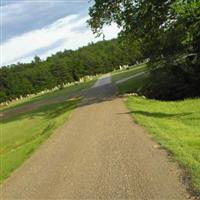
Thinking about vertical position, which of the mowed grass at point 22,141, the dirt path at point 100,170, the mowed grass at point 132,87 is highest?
the dirt path at point 100,170

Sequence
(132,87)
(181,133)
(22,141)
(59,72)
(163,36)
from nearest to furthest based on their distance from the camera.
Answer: (181,133) < (22,141) < (163,36) < (132,87) < (59,72)

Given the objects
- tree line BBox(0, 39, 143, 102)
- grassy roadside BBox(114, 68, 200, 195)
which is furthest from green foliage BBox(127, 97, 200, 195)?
tree line BBox(0, 39, 143, 102)

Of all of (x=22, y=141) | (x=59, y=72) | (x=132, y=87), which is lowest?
(x=132, y=87)

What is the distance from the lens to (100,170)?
1203cm

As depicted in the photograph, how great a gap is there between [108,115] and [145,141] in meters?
9.62

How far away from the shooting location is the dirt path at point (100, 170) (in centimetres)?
967

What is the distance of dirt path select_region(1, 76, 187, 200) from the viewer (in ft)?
31.7

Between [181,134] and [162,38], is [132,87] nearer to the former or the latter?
[162,38]

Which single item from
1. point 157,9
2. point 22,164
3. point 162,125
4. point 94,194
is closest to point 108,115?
point 162,125

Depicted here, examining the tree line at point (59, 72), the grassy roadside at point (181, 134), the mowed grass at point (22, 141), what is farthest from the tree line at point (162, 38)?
the tree line at point (59, 72)

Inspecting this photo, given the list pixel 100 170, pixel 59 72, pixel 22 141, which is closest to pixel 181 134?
pixel 100 170

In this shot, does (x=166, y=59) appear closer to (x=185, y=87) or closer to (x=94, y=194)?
(x=185, y=87)

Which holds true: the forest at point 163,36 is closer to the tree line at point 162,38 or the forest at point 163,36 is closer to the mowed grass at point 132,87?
the tree line at point 162,38

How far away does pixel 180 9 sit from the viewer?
28281 mm
